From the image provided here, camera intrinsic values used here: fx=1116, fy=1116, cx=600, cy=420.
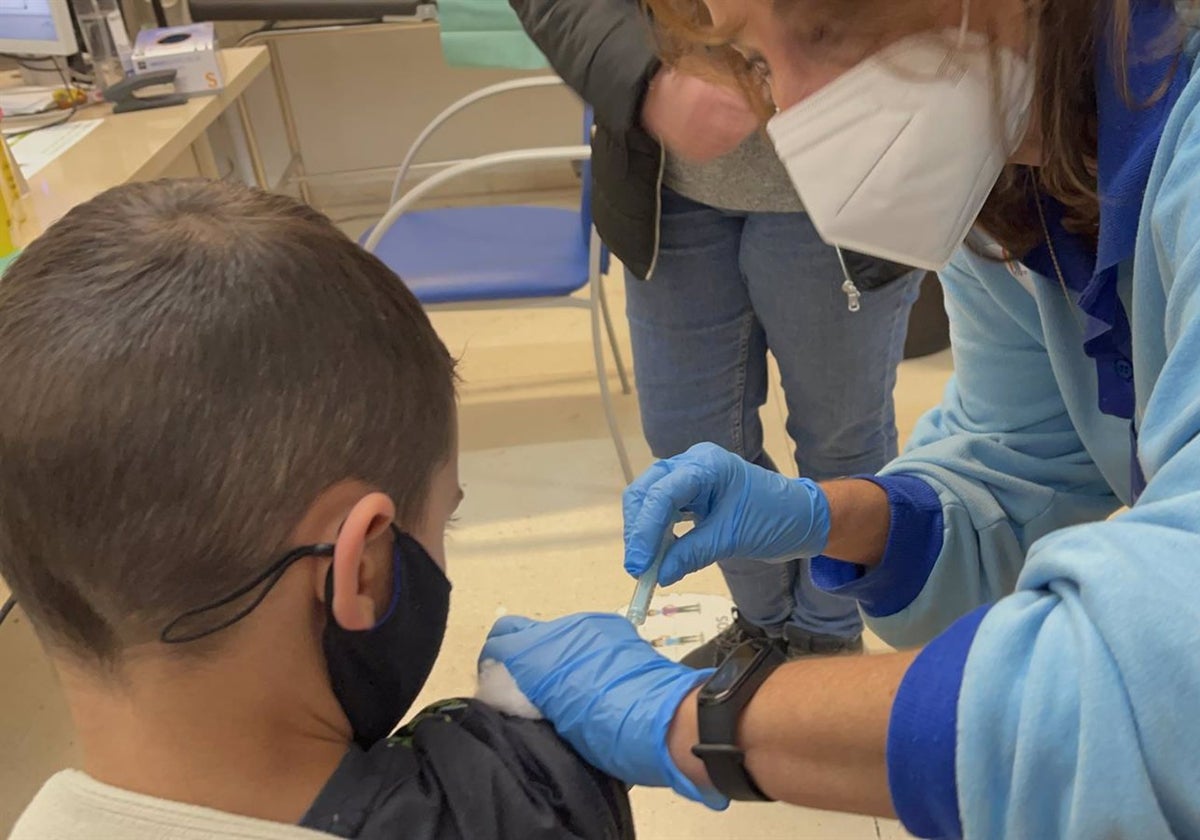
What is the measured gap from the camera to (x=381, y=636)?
703 millimetres

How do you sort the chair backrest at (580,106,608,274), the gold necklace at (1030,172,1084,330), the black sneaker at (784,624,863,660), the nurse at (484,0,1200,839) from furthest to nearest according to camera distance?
the chair backrest at (580,106,608,274)
the black sneaker at (784,624,863,660)
the gold necklace at (1030,172,1084,330)
the nurse at (484,0,1200,839)

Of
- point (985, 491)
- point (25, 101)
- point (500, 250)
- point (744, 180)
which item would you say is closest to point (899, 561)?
point (985, 491)

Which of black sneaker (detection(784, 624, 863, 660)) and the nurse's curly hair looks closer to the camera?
the nurse's curly hair

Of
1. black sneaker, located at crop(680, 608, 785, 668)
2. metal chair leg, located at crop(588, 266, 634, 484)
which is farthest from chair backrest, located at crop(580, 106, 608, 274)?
black sneaker, located at crop(680, 608, 785, 668)

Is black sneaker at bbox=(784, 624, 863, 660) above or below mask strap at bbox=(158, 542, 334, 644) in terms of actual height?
below

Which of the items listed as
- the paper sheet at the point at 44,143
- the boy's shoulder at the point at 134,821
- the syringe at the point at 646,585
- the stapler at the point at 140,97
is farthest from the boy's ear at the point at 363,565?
the stapler at the point at 140,97

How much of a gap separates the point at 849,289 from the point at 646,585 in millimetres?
641

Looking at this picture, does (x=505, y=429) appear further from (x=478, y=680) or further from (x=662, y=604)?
(x=478, y=680)

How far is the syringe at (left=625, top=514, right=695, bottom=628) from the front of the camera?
0.91 m

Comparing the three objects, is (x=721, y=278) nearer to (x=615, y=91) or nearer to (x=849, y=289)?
(x=849, y=289)

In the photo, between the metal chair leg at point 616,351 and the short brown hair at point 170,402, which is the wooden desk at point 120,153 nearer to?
the metal chair leg at point 616,351

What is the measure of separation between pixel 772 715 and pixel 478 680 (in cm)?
24

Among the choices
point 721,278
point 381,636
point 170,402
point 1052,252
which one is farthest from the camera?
point 721,278

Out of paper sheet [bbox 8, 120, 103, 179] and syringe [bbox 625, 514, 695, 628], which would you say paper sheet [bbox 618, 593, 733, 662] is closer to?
syringe [bbox 625, 514, 695, 628]
